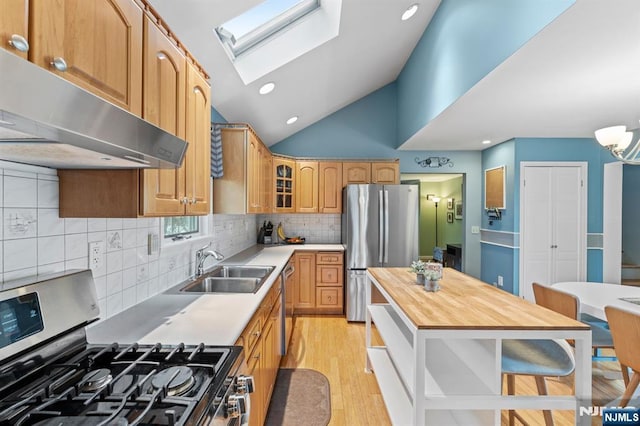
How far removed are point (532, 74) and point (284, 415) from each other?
9.43ft

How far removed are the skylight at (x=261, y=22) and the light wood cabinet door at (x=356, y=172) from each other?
87.6 inches

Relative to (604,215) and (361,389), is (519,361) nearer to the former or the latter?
(361,389)

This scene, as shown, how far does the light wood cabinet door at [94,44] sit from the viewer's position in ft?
2.26

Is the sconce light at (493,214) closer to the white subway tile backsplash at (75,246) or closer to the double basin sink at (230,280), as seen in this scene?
the double basin sink at (230,280)

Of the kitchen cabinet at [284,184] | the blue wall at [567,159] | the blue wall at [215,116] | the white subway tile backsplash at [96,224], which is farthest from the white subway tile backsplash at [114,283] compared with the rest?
the blue wall at [567,159]

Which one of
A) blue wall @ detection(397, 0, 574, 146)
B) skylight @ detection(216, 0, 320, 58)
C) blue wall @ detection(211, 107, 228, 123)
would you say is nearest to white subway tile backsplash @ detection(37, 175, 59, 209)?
skylight @ detection(216, 0, 320, 58)

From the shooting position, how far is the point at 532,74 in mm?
2172

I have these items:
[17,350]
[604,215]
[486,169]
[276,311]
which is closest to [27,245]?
[17,350]

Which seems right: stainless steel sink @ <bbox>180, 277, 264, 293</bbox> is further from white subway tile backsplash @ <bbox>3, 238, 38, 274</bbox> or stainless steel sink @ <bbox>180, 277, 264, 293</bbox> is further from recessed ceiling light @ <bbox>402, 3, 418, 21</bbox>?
recessed ceiling light @ <bbox>402, 3, 418, 21</bbox>

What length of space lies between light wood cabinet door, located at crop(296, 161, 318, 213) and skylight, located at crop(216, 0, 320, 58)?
215 cm

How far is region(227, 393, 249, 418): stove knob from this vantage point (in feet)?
3.20

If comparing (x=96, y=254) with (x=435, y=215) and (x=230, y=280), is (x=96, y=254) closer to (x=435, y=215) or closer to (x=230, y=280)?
(x=230, y=280)

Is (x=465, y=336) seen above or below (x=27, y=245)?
below

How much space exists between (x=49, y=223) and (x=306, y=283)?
3279 millimetres
